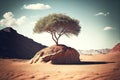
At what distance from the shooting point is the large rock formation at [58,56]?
17.8 metres

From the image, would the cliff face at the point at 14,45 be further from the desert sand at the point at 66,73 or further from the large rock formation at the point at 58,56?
the desert sand at the point at 66,73

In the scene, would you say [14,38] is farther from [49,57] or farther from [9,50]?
[49,57]

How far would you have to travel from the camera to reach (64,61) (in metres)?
18.2

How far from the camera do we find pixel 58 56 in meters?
17.9

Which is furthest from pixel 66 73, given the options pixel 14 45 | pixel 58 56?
pixel 14 45

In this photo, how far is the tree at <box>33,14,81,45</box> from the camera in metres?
19.6

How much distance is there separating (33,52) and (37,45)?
5.60 m

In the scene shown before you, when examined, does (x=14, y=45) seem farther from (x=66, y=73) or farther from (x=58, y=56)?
(x=66, y=73)

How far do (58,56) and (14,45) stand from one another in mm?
24100

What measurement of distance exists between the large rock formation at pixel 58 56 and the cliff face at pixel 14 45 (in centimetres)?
1775

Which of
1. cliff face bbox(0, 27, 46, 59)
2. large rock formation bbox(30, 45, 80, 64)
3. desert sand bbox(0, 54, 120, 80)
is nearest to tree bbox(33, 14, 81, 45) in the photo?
large rock formation bbox(30, 45, 80, 64)

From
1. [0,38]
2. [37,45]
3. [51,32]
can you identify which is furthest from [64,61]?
[37,45]

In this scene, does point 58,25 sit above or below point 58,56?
above

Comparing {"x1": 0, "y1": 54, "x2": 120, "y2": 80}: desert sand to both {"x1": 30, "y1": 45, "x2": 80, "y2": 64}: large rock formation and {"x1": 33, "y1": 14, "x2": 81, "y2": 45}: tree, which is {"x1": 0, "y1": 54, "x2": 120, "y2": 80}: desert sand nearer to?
{"x1": 30, "y1": 45, "x2": 80, "y2": 64}: large rock formation
